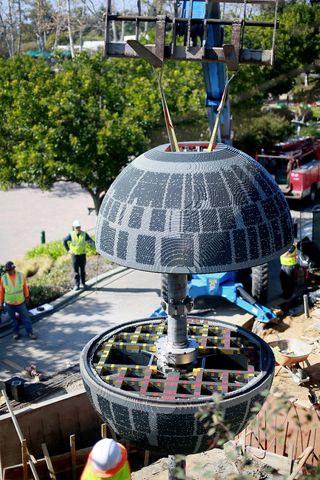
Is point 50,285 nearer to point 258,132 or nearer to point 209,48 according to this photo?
point 209,48

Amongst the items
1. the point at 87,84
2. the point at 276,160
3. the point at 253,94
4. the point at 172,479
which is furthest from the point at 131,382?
the point at 253,94

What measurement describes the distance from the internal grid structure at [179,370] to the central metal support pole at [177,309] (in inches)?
11.3

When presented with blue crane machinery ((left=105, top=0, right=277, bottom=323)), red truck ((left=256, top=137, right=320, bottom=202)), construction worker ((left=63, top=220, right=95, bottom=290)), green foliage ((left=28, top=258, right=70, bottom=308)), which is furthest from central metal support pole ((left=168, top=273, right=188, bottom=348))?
red truck ((left=256, top=137, right=320, bottom=202))

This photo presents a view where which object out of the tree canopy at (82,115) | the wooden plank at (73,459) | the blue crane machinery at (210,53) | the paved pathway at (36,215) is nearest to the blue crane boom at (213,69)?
the blue crane machinery at (210,53)

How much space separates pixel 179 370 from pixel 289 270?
835cm

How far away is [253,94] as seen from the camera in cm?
2636

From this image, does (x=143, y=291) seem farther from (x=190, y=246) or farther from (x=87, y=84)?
(x=190, y=246)

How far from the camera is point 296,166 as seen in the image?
75.5 ft

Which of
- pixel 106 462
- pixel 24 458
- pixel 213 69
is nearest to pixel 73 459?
pixel 24 458

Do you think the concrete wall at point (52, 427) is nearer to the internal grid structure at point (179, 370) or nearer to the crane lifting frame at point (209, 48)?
the internal grid structure at point (179, 370)

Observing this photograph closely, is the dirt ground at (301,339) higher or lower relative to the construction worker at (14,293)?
lower

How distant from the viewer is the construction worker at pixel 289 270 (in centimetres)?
1412

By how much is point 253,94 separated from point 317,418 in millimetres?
19481

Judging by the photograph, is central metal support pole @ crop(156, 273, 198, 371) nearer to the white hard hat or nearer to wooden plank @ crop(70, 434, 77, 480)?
the white hard hat
